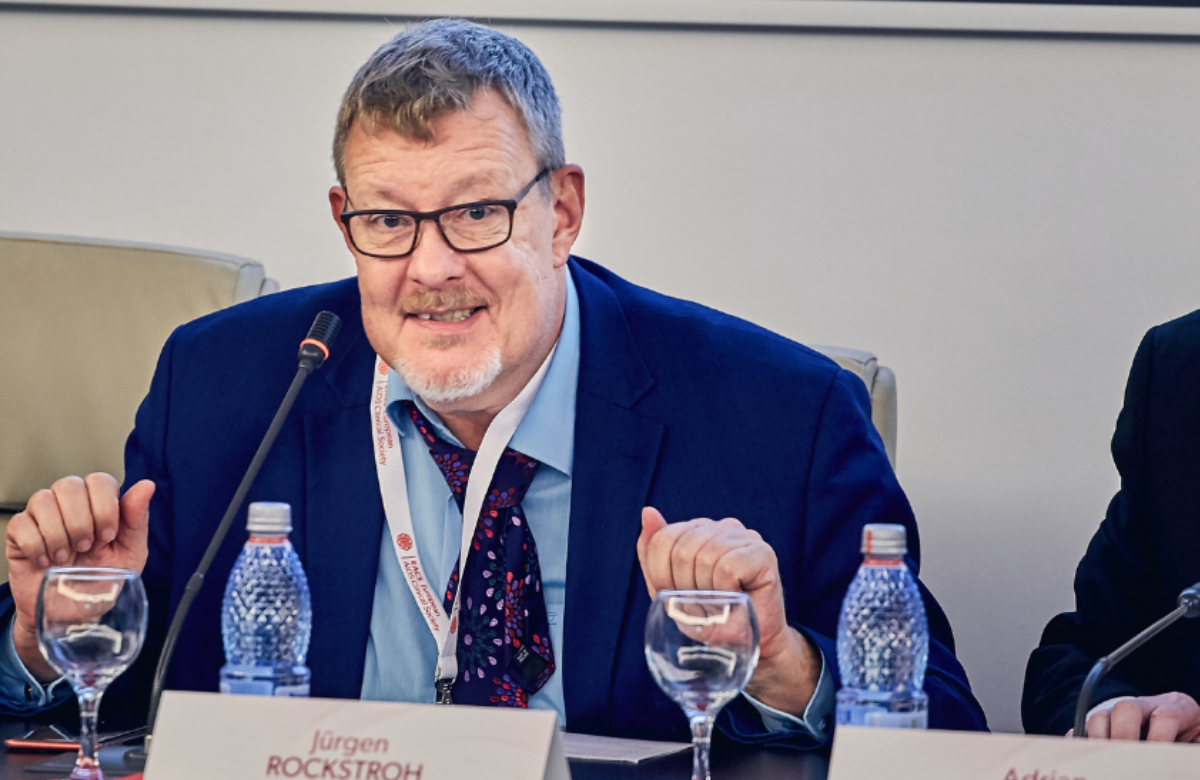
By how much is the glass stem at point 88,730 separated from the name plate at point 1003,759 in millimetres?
648

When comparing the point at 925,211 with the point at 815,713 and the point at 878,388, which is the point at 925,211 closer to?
the point at 878,388

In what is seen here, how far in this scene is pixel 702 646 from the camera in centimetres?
117

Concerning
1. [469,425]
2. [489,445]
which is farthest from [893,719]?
[469,425]

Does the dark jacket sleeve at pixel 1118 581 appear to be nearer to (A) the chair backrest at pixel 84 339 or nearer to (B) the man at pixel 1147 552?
(B) the man at pixel 1147 552

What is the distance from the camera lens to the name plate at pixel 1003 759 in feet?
3.39

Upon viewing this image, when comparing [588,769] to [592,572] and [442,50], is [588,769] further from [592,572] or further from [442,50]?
[442,50]

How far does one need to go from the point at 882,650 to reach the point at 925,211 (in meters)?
1.35

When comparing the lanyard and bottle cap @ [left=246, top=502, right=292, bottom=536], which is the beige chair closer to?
the lanyard

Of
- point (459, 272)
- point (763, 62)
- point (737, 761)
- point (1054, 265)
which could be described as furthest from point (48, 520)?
point (1054, 265)

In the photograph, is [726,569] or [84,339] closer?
[726,569]

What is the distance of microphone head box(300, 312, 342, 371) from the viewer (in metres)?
1.60

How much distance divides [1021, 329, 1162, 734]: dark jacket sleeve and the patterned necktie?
63 cm

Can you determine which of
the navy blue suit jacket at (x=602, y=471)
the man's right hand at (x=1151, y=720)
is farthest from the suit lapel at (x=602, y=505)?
the man's right hand at (x=1151, y=720)

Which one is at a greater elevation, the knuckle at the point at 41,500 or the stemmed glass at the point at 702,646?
the knuckle at the point at 41,500
